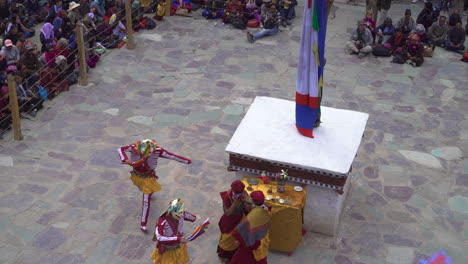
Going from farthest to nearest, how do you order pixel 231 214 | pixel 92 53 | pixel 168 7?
pixel 168 7
pixel 92 53
pixel 231 214

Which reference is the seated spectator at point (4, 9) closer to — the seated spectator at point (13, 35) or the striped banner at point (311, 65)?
the seated spectator at point (13, 35)

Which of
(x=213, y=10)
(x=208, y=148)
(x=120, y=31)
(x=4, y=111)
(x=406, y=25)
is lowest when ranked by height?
(x=208, y=148)

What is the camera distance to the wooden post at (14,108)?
10.9m

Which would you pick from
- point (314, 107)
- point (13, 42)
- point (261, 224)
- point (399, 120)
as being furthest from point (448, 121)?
point (13, 42)

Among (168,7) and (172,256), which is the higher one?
(168,7)

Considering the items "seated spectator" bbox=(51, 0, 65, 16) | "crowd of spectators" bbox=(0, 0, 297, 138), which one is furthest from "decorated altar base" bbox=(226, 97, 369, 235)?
"seated spectator" bbox=(51, 0, 65, 16)

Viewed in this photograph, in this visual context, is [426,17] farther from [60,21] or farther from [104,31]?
[60,21]

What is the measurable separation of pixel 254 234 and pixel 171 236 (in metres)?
1.01

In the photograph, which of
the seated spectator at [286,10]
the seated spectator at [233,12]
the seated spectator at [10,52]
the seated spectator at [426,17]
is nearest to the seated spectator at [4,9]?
the seated spectator at [10,52]

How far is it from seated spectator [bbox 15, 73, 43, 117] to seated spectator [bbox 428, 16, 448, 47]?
375 inches

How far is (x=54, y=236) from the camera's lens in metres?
8.88

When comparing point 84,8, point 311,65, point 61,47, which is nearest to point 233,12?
point 84,8

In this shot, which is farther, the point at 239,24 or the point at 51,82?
the point at 239,24

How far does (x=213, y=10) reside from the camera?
55.1 feet
